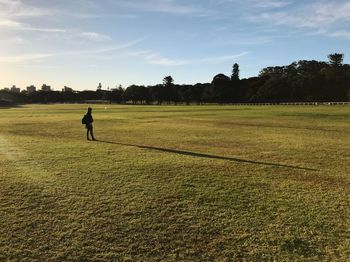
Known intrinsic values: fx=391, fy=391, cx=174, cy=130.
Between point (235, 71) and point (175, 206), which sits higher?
point (235, 71)

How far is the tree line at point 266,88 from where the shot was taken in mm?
124250

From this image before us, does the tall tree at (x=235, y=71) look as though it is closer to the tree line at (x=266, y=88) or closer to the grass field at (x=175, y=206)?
the tree line at (x=266, y=88)

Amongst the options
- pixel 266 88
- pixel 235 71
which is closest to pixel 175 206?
pixel 266 88

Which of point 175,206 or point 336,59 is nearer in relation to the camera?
point 175,206

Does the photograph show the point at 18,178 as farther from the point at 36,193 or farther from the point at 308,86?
the point at 308,86

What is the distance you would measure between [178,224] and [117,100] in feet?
618

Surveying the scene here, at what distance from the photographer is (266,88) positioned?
13062 cm

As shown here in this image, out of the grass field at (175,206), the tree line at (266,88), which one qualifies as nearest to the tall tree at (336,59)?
the tree line at (266,88)

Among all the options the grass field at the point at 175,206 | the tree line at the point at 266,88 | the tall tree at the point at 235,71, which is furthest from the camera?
the tall tree at the point at 235,71

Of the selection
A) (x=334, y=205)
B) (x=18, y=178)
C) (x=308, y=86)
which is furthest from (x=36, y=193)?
(x=308, y=86)

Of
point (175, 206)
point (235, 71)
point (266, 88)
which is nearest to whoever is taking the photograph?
point (175, 206)

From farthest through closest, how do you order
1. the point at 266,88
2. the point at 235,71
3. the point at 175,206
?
the point at 235,71 < the point at 266,88 < the point at 175,206

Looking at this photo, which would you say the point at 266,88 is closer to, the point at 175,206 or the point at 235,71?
the point at 235,71

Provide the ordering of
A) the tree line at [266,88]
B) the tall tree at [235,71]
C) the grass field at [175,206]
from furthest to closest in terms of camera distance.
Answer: the tall tree at [235,71] → the tree line at [266,88] → the grass field at [175,206]
